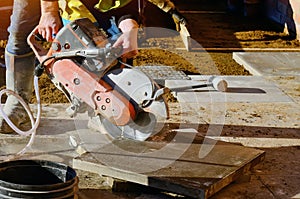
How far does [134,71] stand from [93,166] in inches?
26.2

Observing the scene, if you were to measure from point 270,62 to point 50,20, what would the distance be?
352cm

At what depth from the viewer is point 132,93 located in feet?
14.1

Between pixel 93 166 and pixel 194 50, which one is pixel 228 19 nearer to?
pixel 194 50

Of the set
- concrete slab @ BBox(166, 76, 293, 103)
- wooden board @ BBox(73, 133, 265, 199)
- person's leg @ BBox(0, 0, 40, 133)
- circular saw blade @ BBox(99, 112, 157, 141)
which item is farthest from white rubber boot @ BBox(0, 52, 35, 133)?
concrete slab @ BBox(166, 76, 293, 103)

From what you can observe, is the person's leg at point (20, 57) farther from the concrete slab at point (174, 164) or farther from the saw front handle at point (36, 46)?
the concrete slab at point (174, 164)

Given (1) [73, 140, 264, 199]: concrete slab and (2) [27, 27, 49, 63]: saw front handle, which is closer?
(1) [73, 140, 264, 199]: concrete slab

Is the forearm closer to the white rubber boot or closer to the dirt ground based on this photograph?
the white rubber boot

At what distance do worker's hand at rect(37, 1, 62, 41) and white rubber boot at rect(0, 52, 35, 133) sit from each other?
0.59m

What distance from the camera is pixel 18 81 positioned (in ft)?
16.5

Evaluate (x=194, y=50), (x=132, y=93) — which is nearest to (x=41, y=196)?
(x=132, y=93)

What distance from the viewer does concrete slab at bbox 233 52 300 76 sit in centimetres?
696

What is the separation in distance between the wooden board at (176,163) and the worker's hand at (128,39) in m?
0.59

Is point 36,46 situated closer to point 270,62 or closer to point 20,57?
point 20,57

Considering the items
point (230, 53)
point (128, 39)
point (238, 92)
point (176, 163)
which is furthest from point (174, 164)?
point (230, 53)
